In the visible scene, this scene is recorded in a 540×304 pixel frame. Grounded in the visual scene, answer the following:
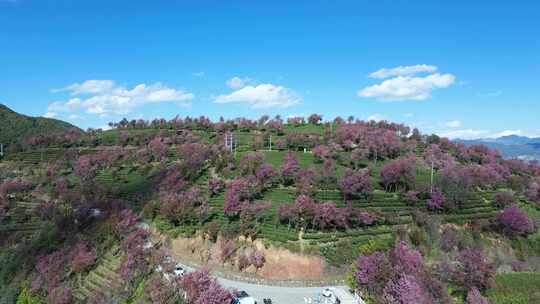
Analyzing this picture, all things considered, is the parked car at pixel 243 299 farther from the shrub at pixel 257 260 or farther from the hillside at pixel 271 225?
the shrub at pixel 257 260

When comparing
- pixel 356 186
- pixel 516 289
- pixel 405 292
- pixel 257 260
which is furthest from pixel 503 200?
pixel 257 260

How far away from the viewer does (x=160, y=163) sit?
60.4 metres

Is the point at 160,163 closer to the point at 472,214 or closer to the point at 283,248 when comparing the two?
the point at 283,248

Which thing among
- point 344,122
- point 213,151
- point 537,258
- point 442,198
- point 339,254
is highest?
point 344,122

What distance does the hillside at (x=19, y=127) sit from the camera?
9381cm

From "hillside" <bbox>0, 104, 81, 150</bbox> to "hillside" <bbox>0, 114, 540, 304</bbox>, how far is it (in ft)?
130

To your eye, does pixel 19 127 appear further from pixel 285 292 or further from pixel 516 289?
pixel 516 289

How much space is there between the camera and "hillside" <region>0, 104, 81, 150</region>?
93812 millimetres

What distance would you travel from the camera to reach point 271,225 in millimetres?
35719

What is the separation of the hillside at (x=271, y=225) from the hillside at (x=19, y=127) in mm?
39646

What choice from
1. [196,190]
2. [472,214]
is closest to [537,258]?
[472,214]

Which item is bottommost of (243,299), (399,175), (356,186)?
(243,299)

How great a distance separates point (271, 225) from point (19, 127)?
101245mm

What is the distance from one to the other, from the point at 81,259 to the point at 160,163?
3033 centimetres
